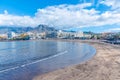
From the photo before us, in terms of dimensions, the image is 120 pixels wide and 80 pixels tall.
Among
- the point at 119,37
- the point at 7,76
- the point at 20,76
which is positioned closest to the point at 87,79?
the point at 20,76

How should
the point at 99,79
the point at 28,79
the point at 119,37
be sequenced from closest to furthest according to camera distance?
the point at 99,79
the point at 28,79
the point at 119,37

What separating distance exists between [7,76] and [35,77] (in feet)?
11.7

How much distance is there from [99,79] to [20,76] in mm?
9436

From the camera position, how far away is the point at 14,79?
68.0ft

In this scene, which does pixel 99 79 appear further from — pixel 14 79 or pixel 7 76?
pixel 7 76

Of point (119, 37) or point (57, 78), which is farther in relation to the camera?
point (119, 37)

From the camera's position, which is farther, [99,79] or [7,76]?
[7,76]

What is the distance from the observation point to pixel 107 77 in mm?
19938

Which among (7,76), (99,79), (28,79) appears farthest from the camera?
(7,76)

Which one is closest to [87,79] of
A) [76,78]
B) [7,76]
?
[76,78]

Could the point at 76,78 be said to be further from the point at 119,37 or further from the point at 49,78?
the point at 119,37

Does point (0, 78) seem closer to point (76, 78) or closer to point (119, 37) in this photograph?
point (76, 78)

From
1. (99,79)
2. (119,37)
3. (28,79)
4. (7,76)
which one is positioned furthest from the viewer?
(119,37)

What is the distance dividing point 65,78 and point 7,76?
730 cm
